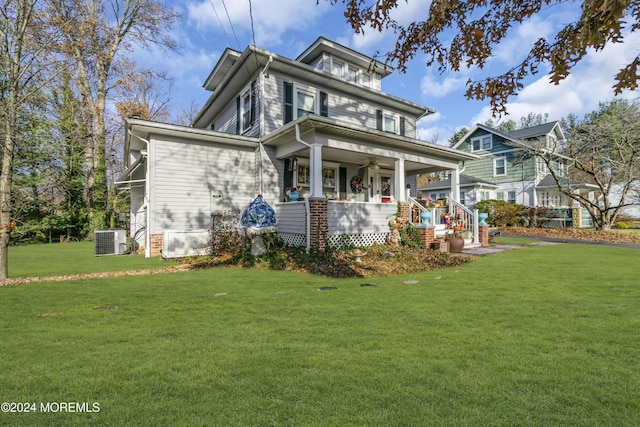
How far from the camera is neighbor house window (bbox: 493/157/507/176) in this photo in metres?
23.7

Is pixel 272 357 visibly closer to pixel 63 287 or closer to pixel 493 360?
pixel 493 360

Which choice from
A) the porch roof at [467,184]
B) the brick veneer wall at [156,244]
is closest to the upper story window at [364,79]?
the porch roof at [467,184]

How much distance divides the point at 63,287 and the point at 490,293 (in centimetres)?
731

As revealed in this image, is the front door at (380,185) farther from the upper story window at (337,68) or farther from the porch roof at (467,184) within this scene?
the porch roof at (467,184)

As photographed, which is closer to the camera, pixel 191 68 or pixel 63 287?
pixel 63 287

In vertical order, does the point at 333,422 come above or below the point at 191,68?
below

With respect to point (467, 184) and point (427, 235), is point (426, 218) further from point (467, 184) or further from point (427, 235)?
point (467, 184)

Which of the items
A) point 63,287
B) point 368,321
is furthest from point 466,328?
point 63,287

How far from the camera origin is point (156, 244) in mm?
9594

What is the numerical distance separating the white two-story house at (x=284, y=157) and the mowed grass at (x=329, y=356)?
4.59m

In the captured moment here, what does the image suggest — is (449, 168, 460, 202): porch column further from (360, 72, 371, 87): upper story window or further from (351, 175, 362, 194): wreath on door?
(360, 72, 371, 87): upper story window

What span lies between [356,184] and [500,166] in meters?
16.9

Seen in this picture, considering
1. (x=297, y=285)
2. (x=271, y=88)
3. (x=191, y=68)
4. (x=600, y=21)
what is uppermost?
(x=191, y=68)

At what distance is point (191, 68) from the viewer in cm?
1132
